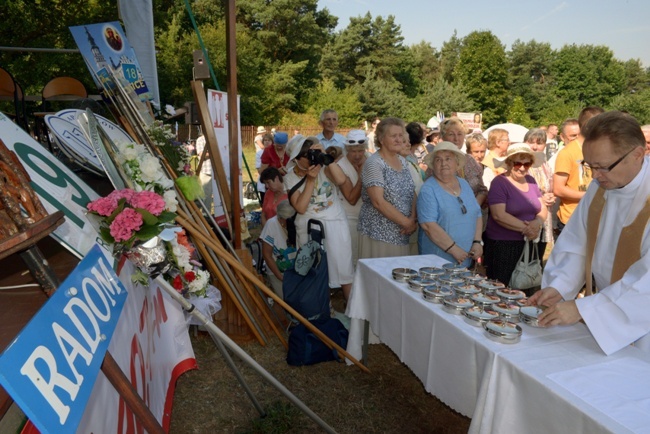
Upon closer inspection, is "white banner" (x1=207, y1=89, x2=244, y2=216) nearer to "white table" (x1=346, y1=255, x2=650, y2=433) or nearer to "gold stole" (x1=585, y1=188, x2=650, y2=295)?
"white table" (x1=346, y1=255, x2=650, y2=433)

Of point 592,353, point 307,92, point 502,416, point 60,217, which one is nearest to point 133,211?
point 60,217

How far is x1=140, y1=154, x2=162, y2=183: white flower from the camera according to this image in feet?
6.87

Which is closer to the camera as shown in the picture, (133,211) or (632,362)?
(632,362)

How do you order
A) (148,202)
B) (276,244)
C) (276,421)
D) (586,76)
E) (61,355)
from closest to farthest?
(61,355), (148,202), (276,421), (276,244), (586,76)

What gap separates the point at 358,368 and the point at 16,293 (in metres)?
2.34

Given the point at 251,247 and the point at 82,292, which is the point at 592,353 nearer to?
the point at 82,292

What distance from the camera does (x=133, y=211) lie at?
1.77m

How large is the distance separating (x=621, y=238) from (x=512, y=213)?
1.84m

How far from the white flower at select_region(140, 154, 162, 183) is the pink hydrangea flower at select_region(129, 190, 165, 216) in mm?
251

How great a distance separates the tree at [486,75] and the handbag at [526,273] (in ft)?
167

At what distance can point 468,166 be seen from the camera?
169 inches

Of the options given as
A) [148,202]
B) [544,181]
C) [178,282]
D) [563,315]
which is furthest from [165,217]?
[544,181]

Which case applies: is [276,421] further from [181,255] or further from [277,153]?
[277,153]

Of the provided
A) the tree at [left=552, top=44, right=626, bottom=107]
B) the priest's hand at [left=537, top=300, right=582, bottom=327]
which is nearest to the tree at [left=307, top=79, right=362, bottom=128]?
the priest's hand at [left=537, top=300, right=582, bottom=327]
